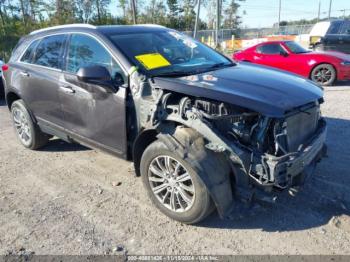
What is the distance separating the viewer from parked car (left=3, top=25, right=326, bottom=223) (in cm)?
291

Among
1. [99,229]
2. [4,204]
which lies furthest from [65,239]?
[4,204]

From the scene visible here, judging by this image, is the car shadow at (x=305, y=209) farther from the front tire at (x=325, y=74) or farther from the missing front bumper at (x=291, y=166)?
the front tire at (x=325, y=74)

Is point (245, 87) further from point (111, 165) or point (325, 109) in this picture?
point (325, 109)

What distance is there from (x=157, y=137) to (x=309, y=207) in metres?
1.76

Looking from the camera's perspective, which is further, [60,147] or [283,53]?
[283,53]

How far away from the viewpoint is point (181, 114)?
3100 mm

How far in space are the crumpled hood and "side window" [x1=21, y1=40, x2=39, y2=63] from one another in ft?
8.67

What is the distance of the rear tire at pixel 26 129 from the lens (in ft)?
16.8

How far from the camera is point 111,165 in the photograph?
464 centimetres

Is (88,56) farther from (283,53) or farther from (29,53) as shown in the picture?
(283,53)

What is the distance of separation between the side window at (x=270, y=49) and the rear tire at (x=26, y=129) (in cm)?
764

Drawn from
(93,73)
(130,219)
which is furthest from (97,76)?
(130,219)

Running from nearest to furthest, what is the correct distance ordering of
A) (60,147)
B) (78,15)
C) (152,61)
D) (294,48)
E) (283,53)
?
(152,61) → (60,147) → (283,53) → (294,48) → (78,15)

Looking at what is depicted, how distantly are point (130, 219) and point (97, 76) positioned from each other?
4.95 feet
